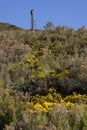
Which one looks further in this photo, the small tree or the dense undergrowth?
the small tree

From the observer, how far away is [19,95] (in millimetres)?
12242

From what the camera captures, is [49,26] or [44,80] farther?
[49,26]

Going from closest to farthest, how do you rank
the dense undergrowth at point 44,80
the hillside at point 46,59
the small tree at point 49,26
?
the dense undergrowth at point 44,80
the hillside at point 46,59
the small tree at point 49,26

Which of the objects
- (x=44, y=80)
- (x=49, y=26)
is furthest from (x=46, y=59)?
(x=49, y=26)

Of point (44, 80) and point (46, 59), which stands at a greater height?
point (46, 59)

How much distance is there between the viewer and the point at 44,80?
1398cm

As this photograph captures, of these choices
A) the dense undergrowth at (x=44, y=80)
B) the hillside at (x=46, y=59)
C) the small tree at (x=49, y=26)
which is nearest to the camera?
the dense undergrowth at (x=44, y=80)

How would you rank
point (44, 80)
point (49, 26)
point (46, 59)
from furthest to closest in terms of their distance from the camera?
1. point (49, 26)
2. point (46, 59)
3. point (44, 80)

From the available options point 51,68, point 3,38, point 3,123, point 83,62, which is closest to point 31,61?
point 51,68

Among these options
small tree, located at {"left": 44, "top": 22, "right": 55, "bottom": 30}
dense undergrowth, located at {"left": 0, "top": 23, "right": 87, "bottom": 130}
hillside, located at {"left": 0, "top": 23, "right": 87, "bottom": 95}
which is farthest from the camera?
small tree, located at {"left": 44, "top": 22, "right": 55, "bottom": 30}

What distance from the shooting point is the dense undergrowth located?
10.5 m

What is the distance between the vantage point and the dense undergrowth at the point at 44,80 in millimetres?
10508

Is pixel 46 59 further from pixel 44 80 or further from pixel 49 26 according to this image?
pixel 49 26

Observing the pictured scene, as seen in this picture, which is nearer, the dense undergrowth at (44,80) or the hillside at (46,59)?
the dense undergrowth at (44,80)
